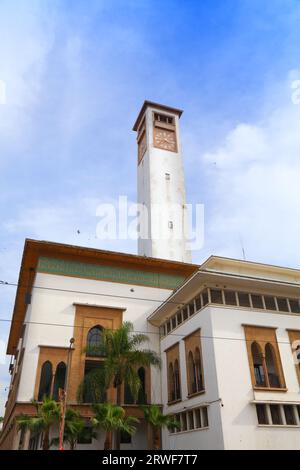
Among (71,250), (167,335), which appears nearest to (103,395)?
(167,335)

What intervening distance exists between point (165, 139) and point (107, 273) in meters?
22.4

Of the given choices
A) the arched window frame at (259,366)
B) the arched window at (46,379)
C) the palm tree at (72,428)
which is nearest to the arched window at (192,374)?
the arched window frame at (259,366)

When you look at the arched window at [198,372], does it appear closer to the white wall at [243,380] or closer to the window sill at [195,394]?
the window sill at [195,394]

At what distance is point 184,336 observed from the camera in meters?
23.5

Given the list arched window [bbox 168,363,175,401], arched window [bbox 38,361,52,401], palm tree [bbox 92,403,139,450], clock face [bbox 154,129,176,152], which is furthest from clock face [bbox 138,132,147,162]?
palm tree [bbox 92,403,139,450]

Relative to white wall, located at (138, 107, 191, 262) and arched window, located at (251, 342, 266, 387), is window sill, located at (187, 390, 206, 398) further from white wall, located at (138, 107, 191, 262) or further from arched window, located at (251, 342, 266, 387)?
white wall, located at (138, 107, 191, 262)

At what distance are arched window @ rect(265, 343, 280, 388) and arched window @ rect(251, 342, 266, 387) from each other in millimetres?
475

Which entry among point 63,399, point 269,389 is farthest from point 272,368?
point 63,399

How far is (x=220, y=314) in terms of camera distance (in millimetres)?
21031

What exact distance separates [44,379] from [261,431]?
41.4ft

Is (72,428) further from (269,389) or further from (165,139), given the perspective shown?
(165,139)

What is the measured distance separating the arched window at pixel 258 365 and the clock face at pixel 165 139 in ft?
91.7

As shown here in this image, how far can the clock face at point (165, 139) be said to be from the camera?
44.6 meters
